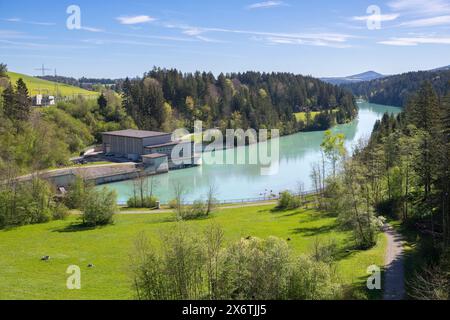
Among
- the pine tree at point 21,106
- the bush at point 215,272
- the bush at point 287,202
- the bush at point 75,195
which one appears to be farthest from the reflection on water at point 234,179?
the bush at point 215,272

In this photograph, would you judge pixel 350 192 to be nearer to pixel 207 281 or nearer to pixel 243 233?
pixel 243 233

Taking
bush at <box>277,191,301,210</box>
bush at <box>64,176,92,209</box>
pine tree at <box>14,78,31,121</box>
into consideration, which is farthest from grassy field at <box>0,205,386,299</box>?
pine tree at <box>14,78,31,121</box>

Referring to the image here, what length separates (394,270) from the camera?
62.2ft

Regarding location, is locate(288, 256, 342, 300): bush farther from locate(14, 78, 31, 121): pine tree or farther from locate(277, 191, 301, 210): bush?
locate(14, 78, 31, 121): pine tree

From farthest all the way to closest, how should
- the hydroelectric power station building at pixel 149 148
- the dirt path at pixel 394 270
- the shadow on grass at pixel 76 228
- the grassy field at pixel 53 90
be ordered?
the grassy field at pixel 53 90 → the hydroelectric power station building at pixel 149 148 → the shadow on grass at pixel 76 228 → the dirt path at pixel 394 270

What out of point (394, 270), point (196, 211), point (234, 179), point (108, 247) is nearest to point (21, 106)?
point (234, 179)

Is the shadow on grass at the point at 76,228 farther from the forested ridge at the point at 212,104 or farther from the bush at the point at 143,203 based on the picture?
the forested ridge at the point at 212,104

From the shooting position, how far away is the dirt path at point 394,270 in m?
16.5

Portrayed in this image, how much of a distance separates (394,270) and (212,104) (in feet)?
242

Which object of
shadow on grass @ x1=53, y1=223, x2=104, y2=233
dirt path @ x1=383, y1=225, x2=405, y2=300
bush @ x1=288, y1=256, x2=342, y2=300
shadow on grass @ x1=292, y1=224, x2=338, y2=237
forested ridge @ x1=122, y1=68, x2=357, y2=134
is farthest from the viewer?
forested ridge @ x1=122, y1=68, x2=357, y2=134

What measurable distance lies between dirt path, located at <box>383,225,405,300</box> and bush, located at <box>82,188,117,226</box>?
19268 millimetres

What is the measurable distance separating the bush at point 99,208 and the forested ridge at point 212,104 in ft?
143

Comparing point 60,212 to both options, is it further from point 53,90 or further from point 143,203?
point 53,90

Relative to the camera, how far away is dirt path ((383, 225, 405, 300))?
54.0ft
